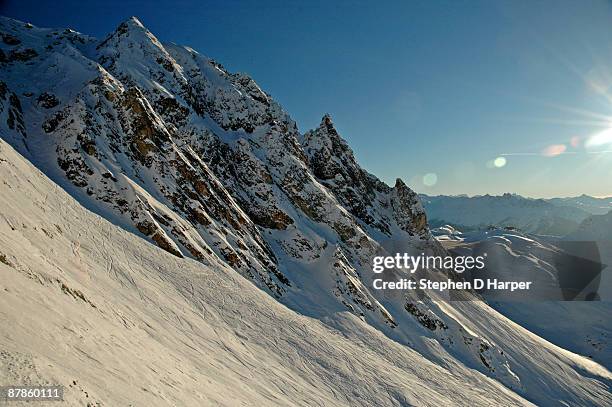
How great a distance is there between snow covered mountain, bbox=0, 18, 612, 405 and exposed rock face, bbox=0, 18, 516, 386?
240 millimetres

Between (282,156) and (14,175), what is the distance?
133 ft

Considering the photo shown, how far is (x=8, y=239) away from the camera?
46.0 feet

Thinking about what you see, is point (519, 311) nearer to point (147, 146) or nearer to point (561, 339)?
point (561, 339)

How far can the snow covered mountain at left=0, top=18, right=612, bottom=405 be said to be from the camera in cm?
1303

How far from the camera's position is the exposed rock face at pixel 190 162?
103ft

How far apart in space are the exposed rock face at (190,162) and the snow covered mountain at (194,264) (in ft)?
0.79

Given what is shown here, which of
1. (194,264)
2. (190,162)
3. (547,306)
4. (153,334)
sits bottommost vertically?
(153,334)

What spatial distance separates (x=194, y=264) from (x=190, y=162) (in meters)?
16.3

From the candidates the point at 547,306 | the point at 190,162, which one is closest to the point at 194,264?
the point at 190,162

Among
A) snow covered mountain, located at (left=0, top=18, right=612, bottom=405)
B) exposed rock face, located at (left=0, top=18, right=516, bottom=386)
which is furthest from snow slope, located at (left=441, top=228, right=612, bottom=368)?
exposed rock face, located at (left=0, top=18, right=516, bottom=386)

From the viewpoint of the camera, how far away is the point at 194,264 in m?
29.1

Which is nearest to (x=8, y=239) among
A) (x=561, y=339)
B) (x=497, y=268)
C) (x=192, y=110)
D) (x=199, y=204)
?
(x=199, y=204)

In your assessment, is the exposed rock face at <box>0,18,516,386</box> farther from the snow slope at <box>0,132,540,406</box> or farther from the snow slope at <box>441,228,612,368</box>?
the snow slope at <box>441,228,612,368</box>

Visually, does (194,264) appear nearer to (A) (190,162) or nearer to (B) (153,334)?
(B) (153,334)
